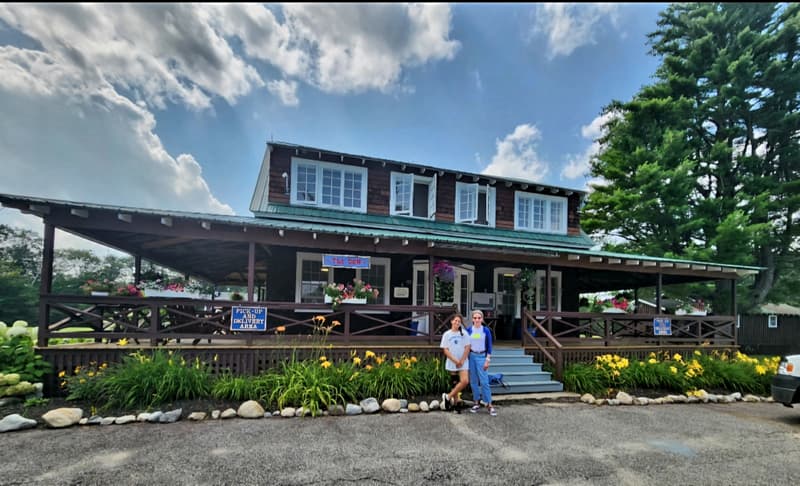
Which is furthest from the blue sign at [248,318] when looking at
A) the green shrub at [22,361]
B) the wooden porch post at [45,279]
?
the wooden porch post at [45,279]

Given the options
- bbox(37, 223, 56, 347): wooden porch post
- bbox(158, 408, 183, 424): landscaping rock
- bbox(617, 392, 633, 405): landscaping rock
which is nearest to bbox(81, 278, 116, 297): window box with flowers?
bbox(37, 223, 56, 347): wooden porch post

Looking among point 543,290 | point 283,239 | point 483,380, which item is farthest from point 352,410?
point 543,290

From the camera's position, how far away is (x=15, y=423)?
479 cm

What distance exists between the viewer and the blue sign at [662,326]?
10.0 meters

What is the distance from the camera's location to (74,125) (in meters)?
24.4

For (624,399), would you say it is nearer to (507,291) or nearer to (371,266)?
(507,291)

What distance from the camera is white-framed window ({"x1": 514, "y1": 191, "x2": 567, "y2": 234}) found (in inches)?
503

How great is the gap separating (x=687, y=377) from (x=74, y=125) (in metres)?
34.6

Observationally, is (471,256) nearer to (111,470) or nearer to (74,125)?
(111,470)

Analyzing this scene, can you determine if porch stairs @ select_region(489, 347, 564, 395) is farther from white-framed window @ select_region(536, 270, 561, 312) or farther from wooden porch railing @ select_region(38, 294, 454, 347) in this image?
white-framed window @ select_region(536, 270, 561, 312)

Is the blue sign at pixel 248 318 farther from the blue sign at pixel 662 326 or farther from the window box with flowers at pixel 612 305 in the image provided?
the blue sign at pixel 662 326

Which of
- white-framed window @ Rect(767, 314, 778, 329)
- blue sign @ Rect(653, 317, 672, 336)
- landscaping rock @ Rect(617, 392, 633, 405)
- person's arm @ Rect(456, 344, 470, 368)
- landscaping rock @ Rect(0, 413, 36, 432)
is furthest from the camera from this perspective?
white-framed window @ Rect(767, 314, 778, 329)

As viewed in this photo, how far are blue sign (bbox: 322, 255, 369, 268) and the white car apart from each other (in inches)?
306

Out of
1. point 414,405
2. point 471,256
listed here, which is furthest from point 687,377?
point 414,405
